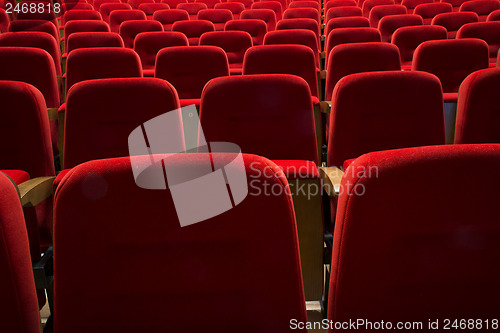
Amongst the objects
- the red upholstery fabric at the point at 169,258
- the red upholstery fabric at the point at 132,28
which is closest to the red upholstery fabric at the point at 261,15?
the red upholstery fabric at the point at 132,28

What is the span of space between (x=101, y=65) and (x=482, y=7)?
153 cm

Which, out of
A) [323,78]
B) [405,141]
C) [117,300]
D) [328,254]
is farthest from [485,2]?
[117,300]

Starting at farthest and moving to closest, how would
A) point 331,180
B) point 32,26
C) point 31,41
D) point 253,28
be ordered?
point 253,28
point 32,26
point 31,41
point 331,180

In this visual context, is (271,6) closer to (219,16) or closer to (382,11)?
(219,16)

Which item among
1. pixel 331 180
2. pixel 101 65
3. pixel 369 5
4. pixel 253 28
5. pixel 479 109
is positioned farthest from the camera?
pixel 369 5

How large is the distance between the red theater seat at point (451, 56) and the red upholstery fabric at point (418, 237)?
0.75m

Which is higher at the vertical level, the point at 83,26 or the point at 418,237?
the point at 83,26

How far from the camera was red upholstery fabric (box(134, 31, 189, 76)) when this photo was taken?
132cm

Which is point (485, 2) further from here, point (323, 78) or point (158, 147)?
point (158, 147)

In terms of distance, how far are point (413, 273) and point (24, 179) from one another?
0.44m

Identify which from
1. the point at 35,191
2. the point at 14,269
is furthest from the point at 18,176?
the point at 14,269

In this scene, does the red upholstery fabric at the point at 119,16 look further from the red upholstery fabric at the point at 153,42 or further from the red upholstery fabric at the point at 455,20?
the red upholstery fabric at the point at 455,20

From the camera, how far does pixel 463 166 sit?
28 cm

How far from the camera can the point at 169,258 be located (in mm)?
310
